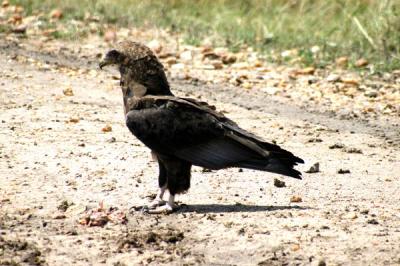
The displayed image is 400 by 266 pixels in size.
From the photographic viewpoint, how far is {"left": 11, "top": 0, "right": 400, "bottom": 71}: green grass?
468 inches

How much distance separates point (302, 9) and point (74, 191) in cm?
742

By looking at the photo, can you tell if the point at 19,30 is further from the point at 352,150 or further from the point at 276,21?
the point at 352,150

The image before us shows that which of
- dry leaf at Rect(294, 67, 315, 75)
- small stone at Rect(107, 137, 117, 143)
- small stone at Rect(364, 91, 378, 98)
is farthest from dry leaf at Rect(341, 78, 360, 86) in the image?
small stone at Rect(107, 137, 117, 143)

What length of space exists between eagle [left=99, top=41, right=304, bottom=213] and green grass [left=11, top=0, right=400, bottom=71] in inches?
208

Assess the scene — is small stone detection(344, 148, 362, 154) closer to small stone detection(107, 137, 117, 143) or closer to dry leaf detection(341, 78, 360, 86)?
small stone detection(107, 137, 117, 143)

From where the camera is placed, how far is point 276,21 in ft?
43.6

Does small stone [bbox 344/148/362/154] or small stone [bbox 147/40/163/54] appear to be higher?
small stone [bbox 344/148/362/154]

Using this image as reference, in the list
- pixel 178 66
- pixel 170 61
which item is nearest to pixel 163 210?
pixel 178 66

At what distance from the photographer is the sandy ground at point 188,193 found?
5766 mm

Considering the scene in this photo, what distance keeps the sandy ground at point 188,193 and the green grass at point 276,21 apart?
1.99m

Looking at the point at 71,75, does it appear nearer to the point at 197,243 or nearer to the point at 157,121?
the point at 157,121

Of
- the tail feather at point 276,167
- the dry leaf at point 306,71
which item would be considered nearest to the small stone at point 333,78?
the dry leaf at point 306,71

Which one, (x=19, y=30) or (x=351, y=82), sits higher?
(x=19, y=30)

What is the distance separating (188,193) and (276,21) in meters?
6.61
